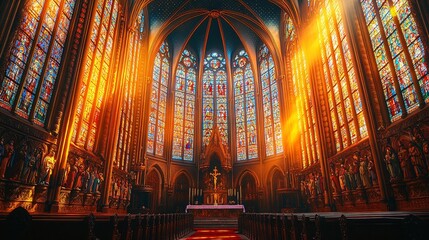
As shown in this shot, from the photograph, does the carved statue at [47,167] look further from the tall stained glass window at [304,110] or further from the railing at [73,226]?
the tall stained glass window at [304,110]

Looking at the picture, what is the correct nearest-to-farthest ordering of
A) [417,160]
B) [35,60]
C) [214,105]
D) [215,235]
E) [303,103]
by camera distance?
[417,160] < [35,60] < [215,235] < [303,103] < [214,105]

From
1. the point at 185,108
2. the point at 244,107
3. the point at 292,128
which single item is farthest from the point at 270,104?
the point at 185,108

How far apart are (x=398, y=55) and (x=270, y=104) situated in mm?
14119

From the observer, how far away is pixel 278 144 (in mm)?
21203

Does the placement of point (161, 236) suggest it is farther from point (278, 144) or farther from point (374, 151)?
point (278, 144)

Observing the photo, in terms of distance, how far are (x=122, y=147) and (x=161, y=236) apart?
10190 millimetres

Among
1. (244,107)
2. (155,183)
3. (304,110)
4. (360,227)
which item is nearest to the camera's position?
(360,227)

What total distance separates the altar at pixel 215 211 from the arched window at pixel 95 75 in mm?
7544

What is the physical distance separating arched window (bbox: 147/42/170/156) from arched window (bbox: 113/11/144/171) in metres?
2.97

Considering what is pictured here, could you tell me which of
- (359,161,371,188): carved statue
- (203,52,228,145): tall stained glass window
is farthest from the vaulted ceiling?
(359,161,371,188): carved statue

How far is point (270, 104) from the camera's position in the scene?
22.8 meters

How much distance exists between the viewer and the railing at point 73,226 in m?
2.59

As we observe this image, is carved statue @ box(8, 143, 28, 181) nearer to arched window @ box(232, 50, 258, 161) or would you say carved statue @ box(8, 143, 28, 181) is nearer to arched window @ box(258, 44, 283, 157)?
arched window @ box(258, 44, 283, 157)

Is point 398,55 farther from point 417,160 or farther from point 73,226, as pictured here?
point 73,226
